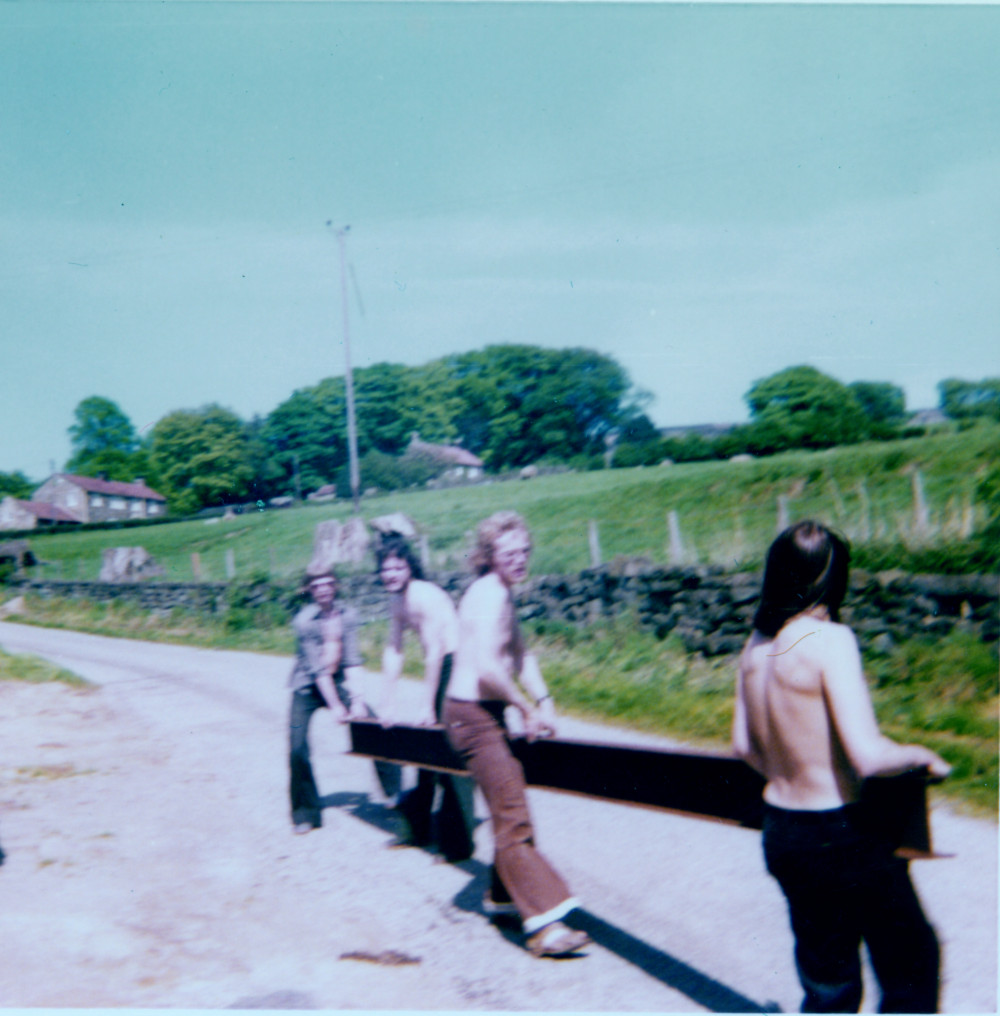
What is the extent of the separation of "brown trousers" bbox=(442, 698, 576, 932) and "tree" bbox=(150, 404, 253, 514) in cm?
176

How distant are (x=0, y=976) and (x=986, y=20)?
5.13 meters

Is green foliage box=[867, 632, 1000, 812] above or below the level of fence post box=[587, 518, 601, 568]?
below

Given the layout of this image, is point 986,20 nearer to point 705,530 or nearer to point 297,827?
point 705,530

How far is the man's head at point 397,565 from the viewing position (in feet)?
12.8

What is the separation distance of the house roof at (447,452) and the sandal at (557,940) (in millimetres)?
2208

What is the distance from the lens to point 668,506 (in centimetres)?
577

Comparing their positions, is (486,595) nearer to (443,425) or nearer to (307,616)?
(443,425)

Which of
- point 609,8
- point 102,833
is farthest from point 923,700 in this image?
point 102,833

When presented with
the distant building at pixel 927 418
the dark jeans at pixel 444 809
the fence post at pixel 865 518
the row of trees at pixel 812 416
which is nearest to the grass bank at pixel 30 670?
the dark jeans at pixel 444 809

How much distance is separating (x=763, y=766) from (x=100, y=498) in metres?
3.82

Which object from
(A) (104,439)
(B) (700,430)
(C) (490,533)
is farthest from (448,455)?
(A) (104,439)

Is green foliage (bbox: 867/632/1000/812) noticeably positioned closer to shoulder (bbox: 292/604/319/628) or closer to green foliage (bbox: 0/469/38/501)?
shoulder (bbox: 292/604/319/628)

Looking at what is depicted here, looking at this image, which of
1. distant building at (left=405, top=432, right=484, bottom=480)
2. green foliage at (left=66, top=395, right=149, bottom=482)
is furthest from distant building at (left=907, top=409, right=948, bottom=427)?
green foliage at (left=66, top=395, right=149, bottom=482)

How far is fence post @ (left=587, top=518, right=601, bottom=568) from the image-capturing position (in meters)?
6.44
